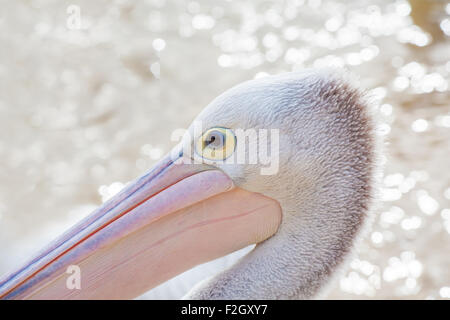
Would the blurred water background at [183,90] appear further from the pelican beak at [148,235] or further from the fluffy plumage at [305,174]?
the fluffy plumage at [305,174]

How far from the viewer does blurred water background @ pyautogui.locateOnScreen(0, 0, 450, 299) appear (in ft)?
11.7

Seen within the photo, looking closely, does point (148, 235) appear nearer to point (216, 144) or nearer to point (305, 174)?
point (216, 144)

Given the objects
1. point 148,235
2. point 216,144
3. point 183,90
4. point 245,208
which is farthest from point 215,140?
point 183,90

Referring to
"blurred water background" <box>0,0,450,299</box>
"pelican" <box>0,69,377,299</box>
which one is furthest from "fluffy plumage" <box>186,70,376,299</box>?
"blurred water background" <box>0,0,450,299</box>

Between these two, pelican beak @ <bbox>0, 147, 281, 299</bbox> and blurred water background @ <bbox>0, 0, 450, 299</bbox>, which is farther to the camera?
blurred water background @ <bbox>0, 0, 450, 299</bbox>

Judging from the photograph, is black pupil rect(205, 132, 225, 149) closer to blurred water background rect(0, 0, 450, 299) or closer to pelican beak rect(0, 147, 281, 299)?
pelican beak rect(0, 147, 281, 299)

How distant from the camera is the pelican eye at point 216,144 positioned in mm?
1751

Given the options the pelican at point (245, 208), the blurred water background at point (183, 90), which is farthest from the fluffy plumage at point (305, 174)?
the blurred water background at point (183, 90)

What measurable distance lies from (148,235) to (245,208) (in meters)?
0.32

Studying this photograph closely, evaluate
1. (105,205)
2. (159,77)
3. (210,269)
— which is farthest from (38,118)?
(105,205)

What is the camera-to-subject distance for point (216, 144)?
5.81 feet

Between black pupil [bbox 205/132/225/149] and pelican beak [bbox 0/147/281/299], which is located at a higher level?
black pupil [bbox 205/132/225/149]

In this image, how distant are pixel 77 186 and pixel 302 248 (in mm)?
2500

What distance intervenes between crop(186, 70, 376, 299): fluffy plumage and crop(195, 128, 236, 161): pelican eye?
0.03 m
